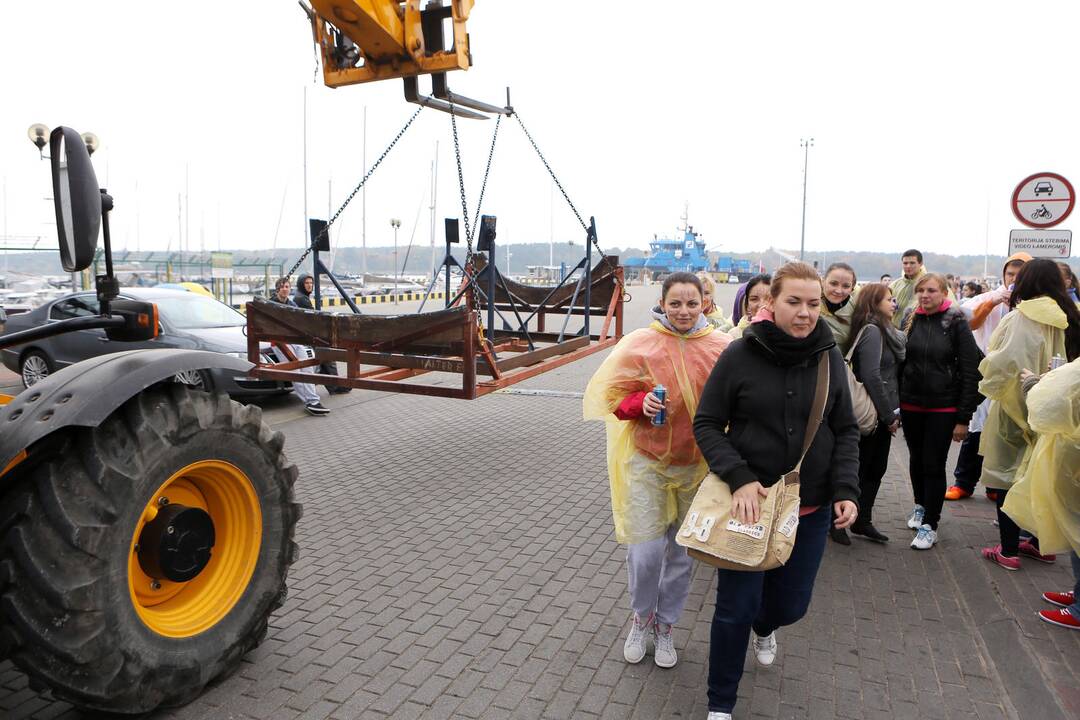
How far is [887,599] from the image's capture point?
4113mm

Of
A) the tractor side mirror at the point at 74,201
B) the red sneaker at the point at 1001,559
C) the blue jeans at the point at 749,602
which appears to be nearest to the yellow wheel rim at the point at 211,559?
the tractor side mirror at the point at 74,201

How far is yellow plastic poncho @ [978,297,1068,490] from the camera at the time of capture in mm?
4387

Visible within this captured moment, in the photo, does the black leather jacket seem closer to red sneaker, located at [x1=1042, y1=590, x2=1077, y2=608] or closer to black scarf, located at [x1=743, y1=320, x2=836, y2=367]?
red sneaker, located at [x1=1042, y1=590, x2=1077, y2=608]

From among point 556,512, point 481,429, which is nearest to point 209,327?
point 481,429

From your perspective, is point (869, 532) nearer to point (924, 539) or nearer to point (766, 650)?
point (924, 539)

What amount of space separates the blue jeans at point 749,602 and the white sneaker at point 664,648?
1.55 ft

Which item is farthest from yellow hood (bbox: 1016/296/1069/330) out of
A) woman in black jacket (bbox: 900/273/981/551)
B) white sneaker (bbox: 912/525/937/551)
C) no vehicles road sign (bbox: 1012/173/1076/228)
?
no vehicles road sign (bbox: 1012/173/1076/228)

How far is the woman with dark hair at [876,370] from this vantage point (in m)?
4.47

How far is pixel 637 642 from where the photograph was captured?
11.3 feet

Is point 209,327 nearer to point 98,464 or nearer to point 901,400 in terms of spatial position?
point 98,464

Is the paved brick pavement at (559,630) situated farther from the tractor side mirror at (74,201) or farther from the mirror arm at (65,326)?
the tractor side mirror at (74,201)

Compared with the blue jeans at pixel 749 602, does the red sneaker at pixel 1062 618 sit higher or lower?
lower

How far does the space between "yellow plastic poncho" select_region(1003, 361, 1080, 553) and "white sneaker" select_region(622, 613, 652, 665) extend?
6.74 feet

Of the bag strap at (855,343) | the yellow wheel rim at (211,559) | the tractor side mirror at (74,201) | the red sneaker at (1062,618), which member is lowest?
the red sneaker at (1062,618)
